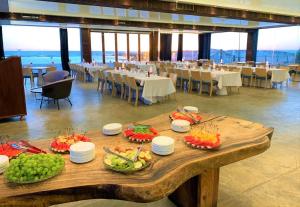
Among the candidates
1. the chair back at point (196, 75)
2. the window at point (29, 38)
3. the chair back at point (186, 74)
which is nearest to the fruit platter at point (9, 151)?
the chair back at point (196, 75)

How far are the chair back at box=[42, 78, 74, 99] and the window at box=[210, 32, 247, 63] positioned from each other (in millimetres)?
12346

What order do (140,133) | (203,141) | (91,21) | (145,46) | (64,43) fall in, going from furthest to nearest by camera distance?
(145,46) < (64,43) < (91,21) < (140,133) < (203,141)

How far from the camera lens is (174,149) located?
1801mm

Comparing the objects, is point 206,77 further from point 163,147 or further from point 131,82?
point 163,147

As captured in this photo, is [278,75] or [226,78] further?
[278,75]

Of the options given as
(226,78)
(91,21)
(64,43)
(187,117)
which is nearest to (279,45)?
(226,78)

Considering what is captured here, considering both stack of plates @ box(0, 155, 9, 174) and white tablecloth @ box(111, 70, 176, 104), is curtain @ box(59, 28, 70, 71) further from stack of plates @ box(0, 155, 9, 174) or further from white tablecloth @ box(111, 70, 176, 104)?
stack of plates @ box(0, 155, 9, 174)

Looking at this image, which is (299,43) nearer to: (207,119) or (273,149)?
(273,149)

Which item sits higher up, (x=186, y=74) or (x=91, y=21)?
(x=91, y=21)

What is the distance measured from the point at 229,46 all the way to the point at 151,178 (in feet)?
58.2

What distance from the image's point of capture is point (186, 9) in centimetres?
718

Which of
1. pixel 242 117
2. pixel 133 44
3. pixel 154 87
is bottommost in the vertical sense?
pixel 242 117

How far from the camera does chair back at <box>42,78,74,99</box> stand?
5891 mm

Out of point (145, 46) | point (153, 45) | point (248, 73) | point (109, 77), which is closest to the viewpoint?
point (109, 77)
